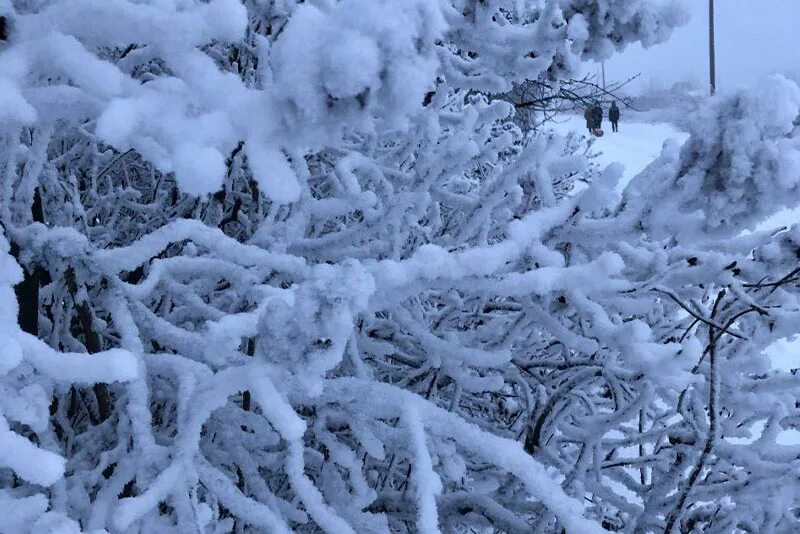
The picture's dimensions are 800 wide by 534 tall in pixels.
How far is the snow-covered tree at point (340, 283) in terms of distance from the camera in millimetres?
708

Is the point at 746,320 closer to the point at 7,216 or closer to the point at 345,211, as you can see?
the point at 345,211

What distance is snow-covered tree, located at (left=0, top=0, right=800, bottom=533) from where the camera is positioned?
2.32ft

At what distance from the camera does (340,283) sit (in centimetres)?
91

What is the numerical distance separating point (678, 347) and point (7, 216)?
124 centimetres

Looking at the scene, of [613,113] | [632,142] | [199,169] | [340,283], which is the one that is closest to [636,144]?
[632,142]

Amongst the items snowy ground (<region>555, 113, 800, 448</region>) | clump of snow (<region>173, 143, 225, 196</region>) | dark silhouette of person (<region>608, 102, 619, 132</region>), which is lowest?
clump of snow (<region>173, 143, 225, 196</region>)

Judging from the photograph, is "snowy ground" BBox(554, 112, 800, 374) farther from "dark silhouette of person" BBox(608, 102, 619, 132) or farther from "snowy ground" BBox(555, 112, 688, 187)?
"dark silhouette of person" BBox(608, 102, 619, 132)

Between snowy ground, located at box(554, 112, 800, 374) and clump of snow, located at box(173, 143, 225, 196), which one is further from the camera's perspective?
snowy ground, located at box(554, 112, 800, 374)

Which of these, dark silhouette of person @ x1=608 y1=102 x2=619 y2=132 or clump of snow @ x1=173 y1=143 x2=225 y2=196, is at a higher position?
dark silhouette of person @ x1=608 y1=102 x2=619 y2=132

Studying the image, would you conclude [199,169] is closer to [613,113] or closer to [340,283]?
[340,283]

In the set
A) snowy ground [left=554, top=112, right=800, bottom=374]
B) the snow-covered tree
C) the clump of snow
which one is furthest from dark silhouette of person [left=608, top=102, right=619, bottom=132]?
the clump of snow

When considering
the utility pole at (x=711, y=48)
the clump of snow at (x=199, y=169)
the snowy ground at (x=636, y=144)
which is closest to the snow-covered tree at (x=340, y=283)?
the clump of snow at (x=199, y=169)

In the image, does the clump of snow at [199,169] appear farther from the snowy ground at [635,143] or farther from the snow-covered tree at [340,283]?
the snowy ground at [635,143]

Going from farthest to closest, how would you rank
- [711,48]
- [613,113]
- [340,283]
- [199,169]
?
[711,48], [613,113], [340,283], [199,169]
